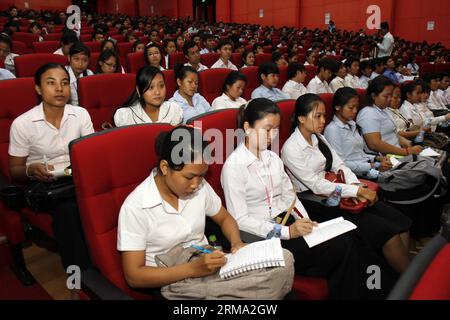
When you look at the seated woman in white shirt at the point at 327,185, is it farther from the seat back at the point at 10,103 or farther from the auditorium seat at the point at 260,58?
the auditorium seat at the point at 260,58

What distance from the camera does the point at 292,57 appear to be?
19.4ft

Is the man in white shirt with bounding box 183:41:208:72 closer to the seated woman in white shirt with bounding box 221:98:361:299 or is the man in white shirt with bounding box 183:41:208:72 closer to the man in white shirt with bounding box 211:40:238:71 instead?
the man in white shirt with bounding box 211:40:238:71

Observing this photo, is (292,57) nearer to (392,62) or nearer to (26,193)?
(392,62)

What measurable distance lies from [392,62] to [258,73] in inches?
125

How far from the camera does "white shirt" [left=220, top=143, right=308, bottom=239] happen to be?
169 centimetres

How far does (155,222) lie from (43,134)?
3.58 feet

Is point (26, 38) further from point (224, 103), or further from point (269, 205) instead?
point (269, 205)

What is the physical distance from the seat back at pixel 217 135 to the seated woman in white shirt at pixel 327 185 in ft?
1.31

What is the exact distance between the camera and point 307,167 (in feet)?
6.81

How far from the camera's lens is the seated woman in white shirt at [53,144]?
5.71 feet

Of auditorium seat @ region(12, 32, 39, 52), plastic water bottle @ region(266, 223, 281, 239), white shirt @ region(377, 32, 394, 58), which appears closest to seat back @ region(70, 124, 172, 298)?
plastic water bottle @ region(266, 223, 281, 239)

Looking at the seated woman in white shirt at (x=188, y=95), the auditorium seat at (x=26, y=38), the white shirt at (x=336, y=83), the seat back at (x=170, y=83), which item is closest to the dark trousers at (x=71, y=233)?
the seated woman in white shirt at (x=188, y=95)

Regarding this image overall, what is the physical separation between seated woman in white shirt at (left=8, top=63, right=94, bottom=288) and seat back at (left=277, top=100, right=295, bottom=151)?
1.13m

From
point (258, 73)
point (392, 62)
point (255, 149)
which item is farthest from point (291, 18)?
point (255, 149)
